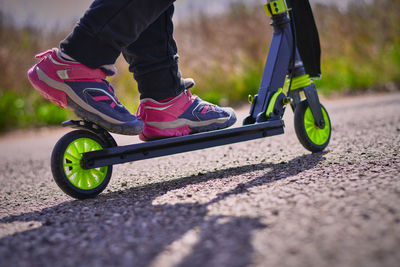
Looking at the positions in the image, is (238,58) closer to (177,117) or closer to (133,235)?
(177,117)

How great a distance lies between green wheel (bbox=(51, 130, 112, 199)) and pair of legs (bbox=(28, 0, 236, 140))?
0.38 ft

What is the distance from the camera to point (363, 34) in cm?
846

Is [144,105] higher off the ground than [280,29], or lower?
lower

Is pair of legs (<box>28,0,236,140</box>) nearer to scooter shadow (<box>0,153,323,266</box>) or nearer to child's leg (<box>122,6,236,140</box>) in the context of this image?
child's leg (<box>122,6,236,140</box>)

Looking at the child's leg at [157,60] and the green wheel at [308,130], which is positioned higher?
the child's leg at [157,60]

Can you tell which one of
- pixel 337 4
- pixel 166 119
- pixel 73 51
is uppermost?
pixel 337 4

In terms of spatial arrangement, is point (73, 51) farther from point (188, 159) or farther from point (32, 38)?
point (32, 38)

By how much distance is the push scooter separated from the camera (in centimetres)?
179

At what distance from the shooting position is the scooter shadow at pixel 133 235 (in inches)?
42.6

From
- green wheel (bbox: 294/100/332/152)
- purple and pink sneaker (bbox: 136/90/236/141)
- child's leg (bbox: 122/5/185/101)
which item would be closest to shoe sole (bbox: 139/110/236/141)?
purple and pink sneaker (bbox: 136/90/236/141)

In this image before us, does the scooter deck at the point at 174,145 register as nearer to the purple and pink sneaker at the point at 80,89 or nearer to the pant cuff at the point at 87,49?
the purple and pink sneaker at the point at 80,89

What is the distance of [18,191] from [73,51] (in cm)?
114

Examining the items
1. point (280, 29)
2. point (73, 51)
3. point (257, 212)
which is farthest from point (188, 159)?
point (257, 212)

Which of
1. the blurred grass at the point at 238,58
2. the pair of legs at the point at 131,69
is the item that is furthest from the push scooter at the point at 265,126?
the blurred grass at the point at 238,58
